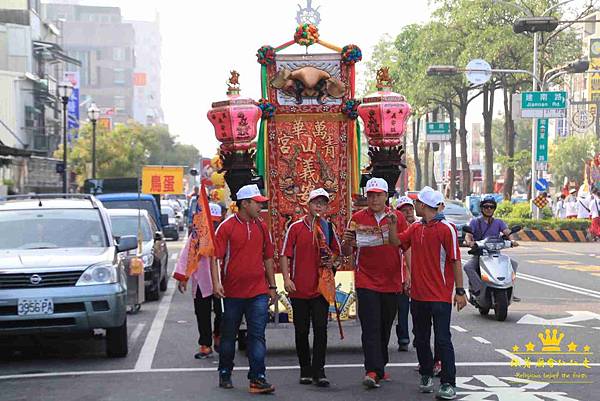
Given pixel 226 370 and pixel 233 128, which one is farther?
pixel 233 128

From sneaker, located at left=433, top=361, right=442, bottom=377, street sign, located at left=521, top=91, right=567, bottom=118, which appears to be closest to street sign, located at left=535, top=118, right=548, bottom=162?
street sign, located at left=521, top=91, right=567, bottom=118

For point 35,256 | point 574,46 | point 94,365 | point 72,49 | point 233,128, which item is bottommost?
point 94,365

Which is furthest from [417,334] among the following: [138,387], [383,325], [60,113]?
[60,113]

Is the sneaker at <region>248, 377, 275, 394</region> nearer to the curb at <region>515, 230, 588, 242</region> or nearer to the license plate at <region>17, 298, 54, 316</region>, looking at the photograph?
the license plate at <region>17, 298, 54, 316</region>

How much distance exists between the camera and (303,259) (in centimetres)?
1017

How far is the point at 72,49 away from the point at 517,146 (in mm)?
71733

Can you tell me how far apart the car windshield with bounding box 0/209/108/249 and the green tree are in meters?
87.6

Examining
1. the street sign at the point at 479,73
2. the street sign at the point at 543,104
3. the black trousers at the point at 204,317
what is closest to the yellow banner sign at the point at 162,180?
the street sign at the point at 479,73

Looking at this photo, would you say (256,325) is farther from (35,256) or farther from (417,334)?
(35,256)

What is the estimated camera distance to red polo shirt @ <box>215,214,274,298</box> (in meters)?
9.78

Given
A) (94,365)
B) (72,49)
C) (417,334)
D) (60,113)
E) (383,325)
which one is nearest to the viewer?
(417,334)

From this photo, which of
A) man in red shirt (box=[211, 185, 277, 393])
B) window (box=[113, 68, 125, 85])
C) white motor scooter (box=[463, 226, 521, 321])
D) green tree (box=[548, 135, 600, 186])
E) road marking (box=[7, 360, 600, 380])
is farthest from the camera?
window (box=[113, 68, 125, 85])

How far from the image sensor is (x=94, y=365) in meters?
11.5

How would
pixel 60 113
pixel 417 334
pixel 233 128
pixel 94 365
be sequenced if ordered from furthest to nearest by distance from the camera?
1. pixel 60 113
2. pixel 233 128
3. pixel 94 365
4. pixel 417 334
